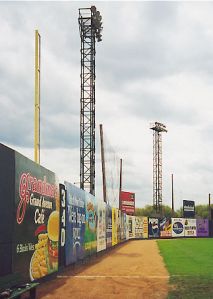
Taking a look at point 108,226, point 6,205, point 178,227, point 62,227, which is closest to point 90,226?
point 62,227

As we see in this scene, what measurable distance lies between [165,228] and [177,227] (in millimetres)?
2672

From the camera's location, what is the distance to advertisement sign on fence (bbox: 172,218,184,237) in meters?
72.0

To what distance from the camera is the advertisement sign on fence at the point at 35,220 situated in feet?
42.2

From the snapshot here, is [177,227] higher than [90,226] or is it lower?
lower

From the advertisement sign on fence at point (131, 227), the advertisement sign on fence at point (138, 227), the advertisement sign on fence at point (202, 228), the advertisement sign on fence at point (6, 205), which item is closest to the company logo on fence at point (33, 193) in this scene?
the advertisement sign on fence at point (6, 205)

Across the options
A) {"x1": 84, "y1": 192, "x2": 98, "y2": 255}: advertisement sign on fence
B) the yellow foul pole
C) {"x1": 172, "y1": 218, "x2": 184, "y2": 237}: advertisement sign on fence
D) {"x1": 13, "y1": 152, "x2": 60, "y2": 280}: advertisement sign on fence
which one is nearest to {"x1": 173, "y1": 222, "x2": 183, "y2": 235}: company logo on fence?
{"x1": 172, "y1": 218, "x2": 184, "y2": 237}: advertisement sign on fence

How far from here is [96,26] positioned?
61.5m

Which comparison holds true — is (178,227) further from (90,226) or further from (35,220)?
(35,220)

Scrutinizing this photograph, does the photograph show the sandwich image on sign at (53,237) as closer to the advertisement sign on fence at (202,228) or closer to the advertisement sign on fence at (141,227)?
the advertisement sign on fence at (141,227)

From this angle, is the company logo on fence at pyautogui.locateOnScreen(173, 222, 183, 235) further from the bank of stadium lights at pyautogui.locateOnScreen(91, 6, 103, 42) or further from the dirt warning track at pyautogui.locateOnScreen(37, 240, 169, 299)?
the dirt warning track at pyautogui.locateOnScreen(37, 240, 169, 299)

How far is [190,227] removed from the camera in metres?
75.5

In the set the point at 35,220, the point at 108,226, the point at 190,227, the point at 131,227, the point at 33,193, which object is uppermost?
the point at 33,193

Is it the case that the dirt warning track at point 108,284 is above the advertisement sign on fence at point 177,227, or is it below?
above

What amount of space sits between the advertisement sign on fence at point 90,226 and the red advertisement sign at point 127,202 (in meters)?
50.1
